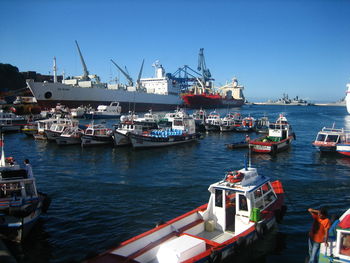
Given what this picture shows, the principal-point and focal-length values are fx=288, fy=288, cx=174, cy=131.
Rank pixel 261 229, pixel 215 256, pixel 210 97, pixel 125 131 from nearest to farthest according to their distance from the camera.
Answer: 1. pixel 215 256
2. pixel 261 229
3. pixel 125 131
4. pixel 210 97

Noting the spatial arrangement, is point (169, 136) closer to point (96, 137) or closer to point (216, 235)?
point (96, 137)

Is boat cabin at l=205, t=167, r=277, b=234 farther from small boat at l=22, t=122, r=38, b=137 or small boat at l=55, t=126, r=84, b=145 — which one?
small boat at l=22, t=122, r=38, b=137

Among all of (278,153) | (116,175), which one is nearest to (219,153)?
(278,153)

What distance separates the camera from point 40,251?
11477mm

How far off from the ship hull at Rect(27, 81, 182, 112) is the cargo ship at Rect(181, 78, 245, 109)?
901 cm

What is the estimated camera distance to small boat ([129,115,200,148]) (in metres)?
33.4

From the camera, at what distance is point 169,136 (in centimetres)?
3575

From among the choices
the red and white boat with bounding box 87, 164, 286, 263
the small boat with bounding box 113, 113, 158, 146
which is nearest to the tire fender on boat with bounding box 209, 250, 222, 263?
the red and white boat with bounding box 87, 164, 286, 263

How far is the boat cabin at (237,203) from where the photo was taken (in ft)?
35.9

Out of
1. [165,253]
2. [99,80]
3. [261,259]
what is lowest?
[261,259]

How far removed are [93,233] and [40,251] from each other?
7.55ft

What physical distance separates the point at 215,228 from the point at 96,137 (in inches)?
1040

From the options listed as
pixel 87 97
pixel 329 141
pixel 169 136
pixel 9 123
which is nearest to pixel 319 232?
pixel 329 141

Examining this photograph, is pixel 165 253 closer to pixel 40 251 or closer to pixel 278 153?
pixel 40 251
